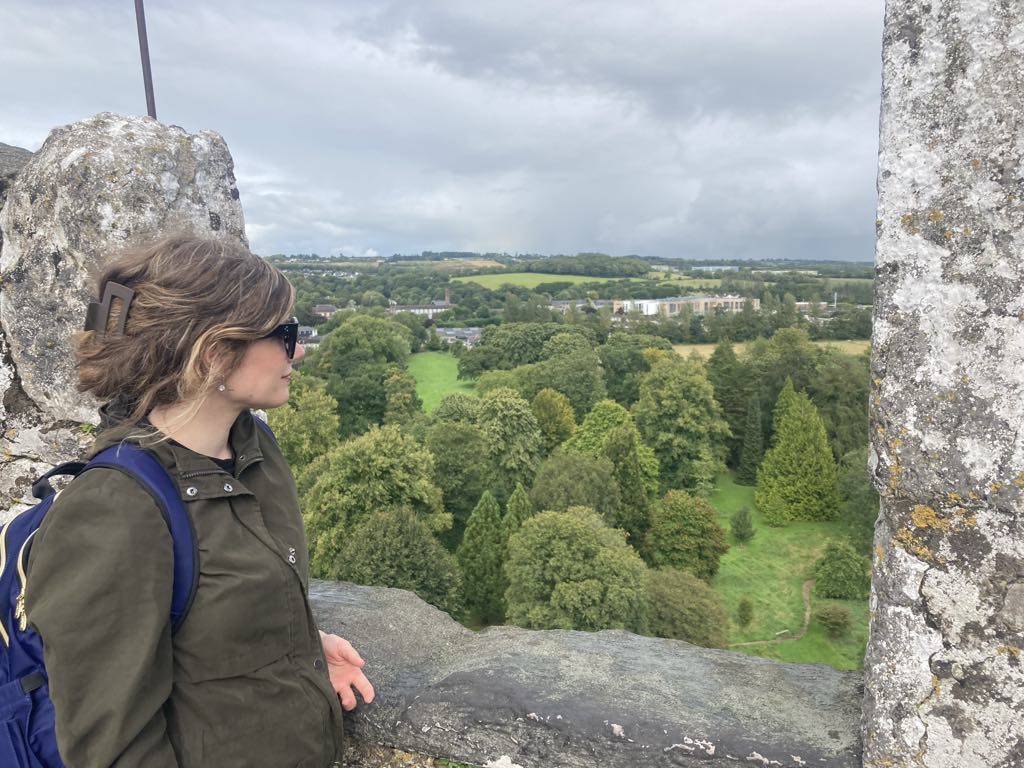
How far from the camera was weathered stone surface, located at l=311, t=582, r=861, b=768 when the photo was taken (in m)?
2.86

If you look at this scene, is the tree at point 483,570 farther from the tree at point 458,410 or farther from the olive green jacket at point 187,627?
the olive green jacket at point 187,627

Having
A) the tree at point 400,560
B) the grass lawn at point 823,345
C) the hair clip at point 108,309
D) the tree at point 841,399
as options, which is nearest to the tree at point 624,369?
the grass lawn at point 823,345

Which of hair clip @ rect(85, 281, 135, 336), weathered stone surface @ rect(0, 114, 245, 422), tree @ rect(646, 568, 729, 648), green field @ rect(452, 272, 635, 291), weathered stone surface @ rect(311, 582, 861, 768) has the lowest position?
tree @ rect(646, 568, 729, 648)

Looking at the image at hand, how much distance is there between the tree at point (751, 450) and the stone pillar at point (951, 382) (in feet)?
127

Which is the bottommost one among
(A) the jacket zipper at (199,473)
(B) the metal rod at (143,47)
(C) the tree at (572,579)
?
(C) the tree at (572,579)

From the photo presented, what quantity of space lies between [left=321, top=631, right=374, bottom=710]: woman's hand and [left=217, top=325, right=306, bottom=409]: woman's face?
1273 mm

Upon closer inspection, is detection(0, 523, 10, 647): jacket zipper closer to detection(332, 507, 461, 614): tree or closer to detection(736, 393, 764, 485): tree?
detection(332, 507, 461, 614): tree

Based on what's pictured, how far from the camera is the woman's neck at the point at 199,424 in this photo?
7.09ft

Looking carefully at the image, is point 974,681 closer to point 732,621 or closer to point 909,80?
point 909,80

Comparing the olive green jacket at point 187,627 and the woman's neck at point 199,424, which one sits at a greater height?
the woman's neck at point 199,424

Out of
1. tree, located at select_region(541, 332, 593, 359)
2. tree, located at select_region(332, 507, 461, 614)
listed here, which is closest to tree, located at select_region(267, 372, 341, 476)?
tree, located at select_region(332, 507, 461, 614)

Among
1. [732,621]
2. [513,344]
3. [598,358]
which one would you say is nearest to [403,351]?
[513,344]

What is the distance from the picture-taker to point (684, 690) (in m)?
3.26

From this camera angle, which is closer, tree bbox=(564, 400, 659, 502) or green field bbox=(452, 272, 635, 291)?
tree bbox=(564, 400, 659, 502)
